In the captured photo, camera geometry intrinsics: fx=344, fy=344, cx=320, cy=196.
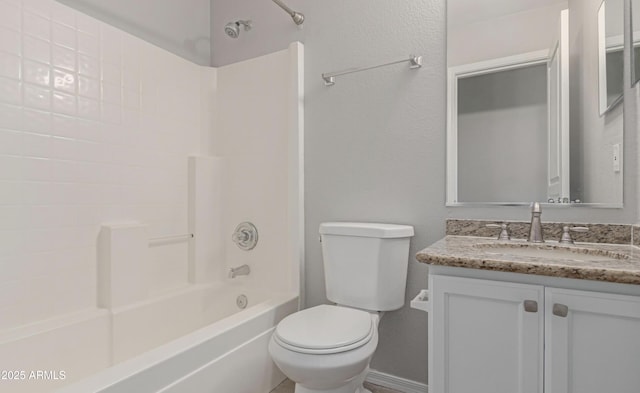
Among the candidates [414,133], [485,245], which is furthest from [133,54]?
[485,245]

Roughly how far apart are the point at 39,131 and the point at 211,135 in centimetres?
101

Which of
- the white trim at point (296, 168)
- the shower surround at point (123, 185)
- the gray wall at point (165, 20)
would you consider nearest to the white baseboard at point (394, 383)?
the white trim at point (296, 168)

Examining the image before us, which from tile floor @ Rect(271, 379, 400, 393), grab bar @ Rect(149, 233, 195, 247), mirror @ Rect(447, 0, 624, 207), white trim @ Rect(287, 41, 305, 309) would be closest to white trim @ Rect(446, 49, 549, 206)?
mirror @ Rect(447, 0, 624, 207)

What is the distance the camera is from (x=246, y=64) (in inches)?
89.1

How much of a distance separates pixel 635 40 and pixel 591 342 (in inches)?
42.8

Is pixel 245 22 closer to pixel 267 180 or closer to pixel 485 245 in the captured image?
pixel 267 180

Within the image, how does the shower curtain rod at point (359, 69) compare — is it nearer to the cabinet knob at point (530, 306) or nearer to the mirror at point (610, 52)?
the mirror at point (610, 52)

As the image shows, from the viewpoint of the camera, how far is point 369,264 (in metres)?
1.60

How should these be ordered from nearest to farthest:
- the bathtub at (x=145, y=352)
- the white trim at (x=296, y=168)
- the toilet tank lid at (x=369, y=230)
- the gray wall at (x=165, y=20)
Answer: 1. the bathtub at (x=145, y=352)
2. the toilet tank lid at (x=369, y=230)
3. the gray wall at (x=165, y=20)
4. the white trim at (x=296, y=168)

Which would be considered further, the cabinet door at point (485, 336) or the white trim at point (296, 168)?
the white trim at point (296, 168)

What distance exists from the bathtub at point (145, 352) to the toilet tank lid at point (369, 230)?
50 cm

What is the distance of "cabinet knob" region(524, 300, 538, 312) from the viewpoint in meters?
0.97

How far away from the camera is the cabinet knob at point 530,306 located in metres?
0.97

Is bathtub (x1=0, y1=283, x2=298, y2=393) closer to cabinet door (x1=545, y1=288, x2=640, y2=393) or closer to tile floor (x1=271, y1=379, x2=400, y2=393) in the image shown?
tile floor (x1=271, y1=379, x2=400, y2=393)
